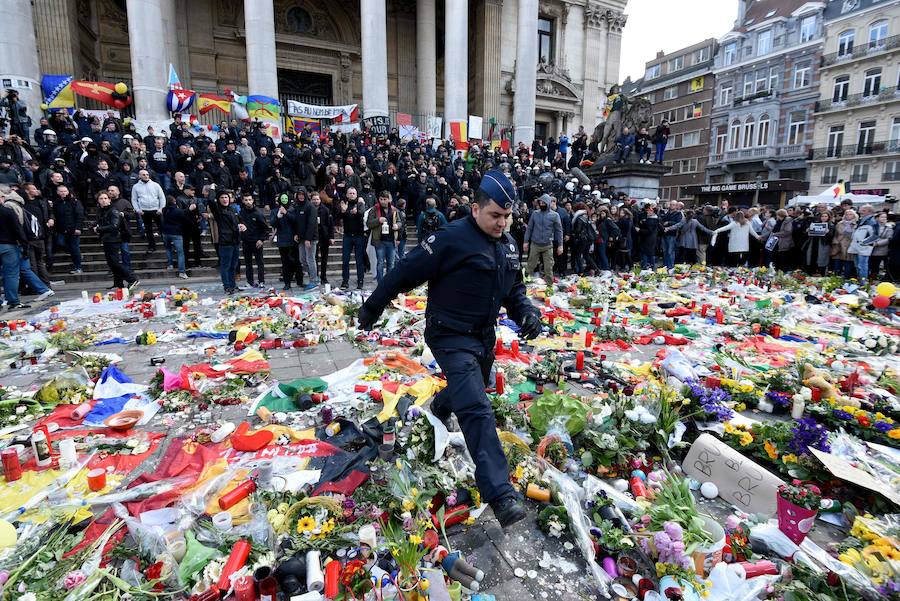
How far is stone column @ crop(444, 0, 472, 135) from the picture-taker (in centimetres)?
2217

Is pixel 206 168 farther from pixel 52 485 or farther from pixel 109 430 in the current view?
pixel 52 485

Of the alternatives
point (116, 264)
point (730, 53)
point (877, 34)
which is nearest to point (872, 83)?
point (877, 34)

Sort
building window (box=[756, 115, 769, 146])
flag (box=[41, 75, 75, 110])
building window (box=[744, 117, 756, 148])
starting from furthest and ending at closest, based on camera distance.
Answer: building window (box=[744, 117, 756, 148]) → building window (box=[756, 115, 769, 146]) → flag (box=[41, 75, 75, 110])

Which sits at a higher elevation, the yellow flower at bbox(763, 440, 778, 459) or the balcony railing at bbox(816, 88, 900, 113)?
the balcony railing at bbox(816, 88, 900, 113)

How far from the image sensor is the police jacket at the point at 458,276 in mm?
3033

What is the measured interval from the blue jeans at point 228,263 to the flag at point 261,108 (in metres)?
10.3

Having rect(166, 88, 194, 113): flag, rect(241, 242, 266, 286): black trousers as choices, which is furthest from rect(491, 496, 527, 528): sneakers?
rect(166, 88, 194, 113): flag

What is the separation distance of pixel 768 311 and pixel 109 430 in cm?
908

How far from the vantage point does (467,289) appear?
306 cm

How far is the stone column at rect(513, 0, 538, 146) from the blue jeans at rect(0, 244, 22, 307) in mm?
22015

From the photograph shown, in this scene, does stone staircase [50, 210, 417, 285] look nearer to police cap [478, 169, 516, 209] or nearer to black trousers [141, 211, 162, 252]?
black trousers [141, 211, 162, 252]

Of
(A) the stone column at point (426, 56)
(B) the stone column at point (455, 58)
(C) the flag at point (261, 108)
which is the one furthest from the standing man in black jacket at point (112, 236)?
(A) the stone column at point (426, 56)

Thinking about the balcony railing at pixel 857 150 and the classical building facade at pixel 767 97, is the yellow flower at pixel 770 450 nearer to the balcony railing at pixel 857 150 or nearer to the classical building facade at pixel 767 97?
the classical building facade at pixel 767 97

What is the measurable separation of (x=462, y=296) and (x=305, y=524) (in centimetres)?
166
